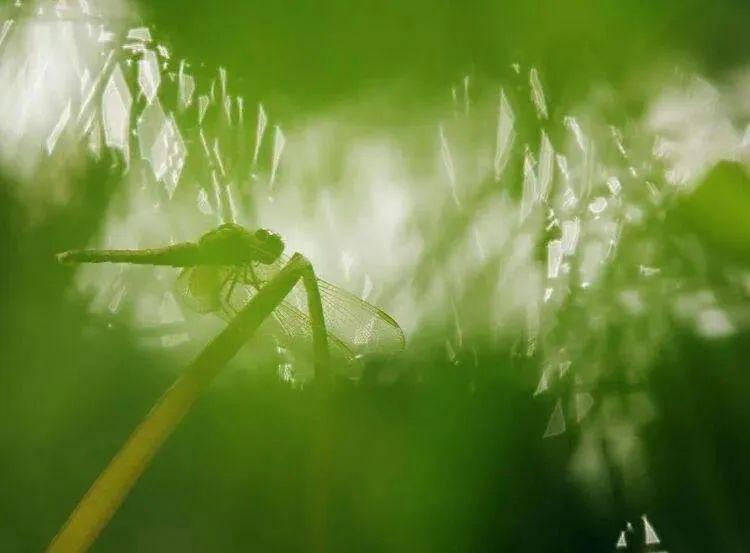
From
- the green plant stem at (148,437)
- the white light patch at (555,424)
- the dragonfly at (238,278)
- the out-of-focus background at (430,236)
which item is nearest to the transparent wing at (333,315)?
the dragonfly at (238,278)

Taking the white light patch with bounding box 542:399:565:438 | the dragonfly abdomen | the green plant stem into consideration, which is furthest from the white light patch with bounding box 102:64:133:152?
the white light patch with bounding box 542:399:565:438

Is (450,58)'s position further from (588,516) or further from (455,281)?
(588,516)

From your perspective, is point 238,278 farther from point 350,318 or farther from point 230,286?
point 350,318

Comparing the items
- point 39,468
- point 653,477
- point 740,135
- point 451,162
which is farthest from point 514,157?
point 39,468

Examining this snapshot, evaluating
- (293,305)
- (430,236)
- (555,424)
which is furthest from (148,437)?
(555,424)

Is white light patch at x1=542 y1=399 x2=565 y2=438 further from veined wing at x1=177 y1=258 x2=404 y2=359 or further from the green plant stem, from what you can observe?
the green plant stem

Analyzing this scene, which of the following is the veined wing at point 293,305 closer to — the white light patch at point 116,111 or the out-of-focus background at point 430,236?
the out-of-focus background at point 430,236
